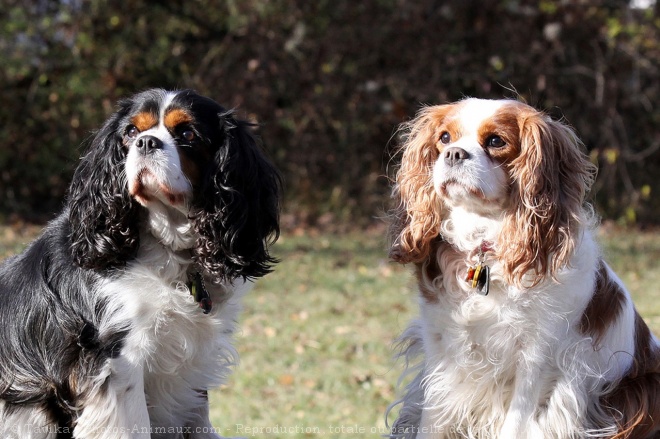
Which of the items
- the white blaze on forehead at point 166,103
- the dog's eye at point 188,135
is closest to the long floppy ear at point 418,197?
the dog's eye at point 188,135

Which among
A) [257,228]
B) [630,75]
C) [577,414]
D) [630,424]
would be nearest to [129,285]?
[257,228]

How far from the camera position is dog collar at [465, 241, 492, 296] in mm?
3617

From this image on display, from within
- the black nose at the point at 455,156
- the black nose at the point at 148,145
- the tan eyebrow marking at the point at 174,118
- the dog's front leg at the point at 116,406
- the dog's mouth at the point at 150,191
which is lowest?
the dog's front leg at the point at 116,406

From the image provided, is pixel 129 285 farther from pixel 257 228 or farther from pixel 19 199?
pixel 19 199

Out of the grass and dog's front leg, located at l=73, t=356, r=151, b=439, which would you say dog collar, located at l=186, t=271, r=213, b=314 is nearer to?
dog's front leg, located at l=73, t=356, r=151, b=439

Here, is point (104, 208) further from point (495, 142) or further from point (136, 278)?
point (495, 142)

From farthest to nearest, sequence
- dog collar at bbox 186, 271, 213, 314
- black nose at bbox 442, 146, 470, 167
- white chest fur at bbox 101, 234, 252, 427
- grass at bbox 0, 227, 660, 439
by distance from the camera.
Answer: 1. grass at bbox 0, 227, 660, 439
2. dog collar at bbox 186, 271, 213, 314
3. white chest fur at bbox 101, 234, 252, 427
4. black nose at bbox 442, 146, 470, 167

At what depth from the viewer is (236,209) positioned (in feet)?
12.5

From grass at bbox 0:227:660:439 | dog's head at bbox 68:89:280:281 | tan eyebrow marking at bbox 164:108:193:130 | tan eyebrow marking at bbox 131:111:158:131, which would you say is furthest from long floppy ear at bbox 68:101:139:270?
grass at bbox 0:227:660:439

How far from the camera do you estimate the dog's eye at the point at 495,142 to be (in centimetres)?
363

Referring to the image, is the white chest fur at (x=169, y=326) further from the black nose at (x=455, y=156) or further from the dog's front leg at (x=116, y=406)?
the black nose at (x=455, y=156)

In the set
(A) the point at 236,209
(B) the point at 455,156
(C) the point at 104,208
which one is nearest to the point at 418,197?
(B) the point at 455,156

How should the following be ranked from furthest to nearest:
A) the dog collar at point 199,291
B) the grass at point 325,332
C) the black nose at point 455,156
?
the grass at point 325,332
the dog collar at point 199,291
the black nose at point 455,156

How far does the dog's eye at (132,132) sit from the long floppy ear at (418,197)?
113 centimetres
